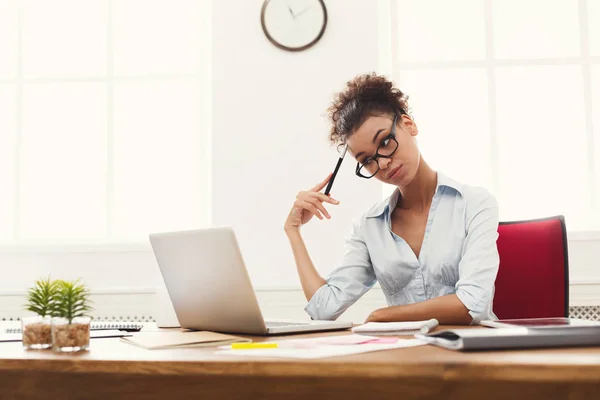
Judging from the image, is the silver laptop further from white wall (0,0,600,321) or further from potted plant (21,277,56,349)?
white wall (0,0,600,321)

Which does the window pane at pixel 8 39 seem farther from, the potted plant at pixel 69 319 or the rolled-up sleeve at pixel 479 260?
the potted plant at pixel 69 319

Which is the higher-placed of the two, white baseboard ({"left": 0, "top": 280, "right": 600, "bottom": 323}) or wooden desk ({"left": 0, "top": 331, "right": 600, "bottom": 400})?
wooden desk ({"left": 0, "top": 331, "right": 600, "bottom": 400})

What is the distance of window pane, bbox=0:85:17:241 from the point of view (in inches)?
125

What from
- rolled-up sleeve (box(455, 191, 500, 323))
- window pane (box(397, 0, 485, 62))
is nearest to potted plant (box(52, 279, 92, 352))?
rolled-up sleeve (box(455, 191, 500, 323))

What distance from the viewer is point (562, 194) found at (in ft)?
9.80

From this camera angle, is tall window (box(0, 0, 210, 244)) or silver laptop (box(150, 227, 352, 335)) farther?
tall window (box(0, 0, 210, 244))

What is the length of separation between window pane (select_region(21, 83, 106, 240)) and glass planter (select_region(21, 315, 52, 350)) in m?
2.31

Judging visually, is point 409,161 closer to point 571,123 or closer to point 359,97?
point 359,97

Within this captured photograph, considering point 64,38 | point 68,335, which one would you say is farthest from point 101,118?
point 68,335

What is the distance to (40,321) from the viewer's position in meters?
0.92

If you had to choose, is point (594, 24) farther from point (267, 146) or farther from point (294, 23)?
point (267, 146)

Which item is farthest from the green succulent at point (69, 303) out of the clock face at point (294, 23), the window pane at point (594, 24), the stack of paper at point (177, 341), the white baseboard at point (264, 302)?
the window pane at point (594, 24)

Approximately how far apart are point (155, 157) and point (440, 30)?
1519 mm

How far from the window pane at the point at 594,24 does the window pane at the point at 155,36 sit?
6.16 feet
